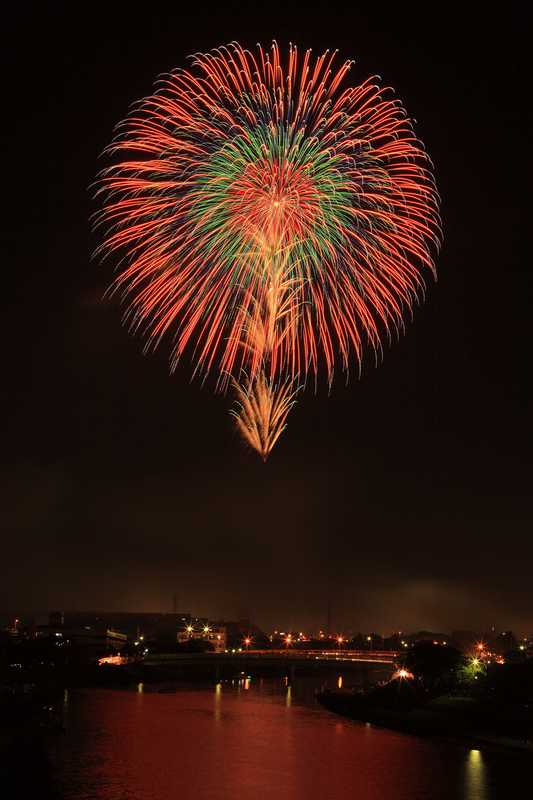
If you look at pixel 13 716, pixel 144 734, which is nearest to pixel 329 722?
pixel 144 734

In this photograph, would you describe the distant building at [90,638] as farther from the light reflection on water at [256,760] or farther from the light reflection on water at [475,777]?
the light reflection on water at [475,777]

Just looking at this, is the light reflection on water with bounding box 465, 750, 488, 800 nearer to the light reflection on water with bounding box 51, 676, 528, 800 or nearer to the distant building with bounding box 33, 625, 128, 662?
the light reflection on water with bounding box 51, 676, 528, 800

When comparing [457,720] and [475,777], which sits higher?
[457,720]

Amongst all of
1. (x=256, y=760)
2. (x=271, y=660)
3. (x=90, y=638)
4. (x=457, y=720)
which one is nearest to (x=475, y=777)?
(x=256, y=760)

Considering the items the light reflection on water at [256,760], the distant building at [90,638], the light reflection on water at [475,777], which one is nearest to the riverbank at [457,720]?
the light reflection on water at [256,760]

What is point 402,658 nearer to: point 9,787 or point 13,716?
point 13,716

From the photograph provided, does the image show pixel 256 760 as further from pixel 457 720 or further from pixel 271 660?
pixel 271 660
